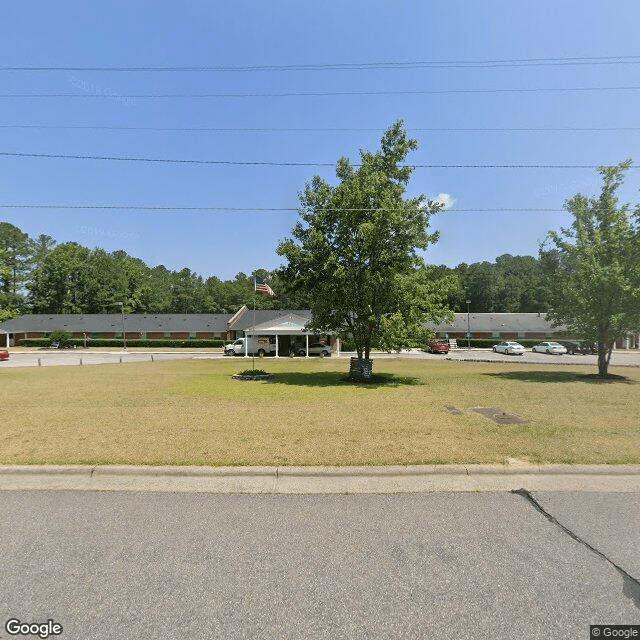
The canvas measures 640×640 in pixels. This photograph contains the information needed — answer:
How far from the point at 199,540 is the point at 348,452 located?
9.86ft

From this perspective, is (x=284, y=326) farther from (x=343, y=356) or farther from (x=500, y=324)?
(x=500, y=324)

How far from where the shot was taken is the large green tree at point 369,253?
17.2 meters

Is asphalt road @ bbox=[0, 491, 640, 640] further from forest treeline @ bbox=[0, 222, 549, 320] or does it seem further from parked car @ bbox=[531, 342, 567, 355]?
forest treeline @ bbox=[0, 222, 549, 320]

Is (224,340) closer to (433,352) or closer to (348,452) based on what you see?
(433,352)

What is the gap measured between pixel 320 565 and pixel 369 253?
15.5 meters

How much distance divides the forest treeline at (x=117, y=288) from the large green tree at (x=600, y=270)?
4894 cm

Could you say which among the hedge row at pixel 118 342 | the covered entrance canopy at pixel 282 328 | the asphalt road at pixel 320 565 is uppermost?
the covered entrance canopy at pixel 282 328

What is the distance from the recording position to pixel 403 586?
3092 mm

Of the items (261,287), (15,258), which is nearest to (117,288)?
(15,258)

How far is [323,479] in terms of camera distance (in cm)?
534

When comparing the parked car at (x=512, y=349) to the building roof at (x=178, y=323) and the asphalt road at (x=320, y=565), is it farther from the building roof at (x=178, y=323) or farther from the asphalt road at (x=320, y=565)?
the asphalt road at (x=320, y=565)

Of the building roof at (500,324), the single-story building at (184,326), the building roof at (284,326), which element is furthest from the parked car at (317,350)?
the building roof at (500,324)

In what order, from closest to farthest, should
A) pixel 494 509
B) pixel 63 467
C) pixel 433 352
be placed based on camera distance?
1. pixel 494 509
2. pixel 63 467
3. pixel 433 352

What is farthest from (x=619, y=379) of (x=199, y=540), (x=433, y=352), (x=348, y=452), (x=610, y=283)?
(x=433, y=352)
